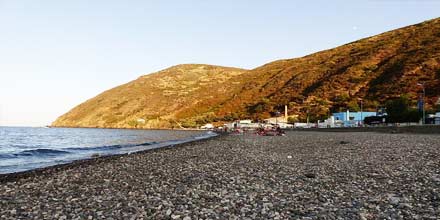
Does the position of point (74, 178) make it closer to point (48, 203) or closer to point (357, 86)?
point (48, 203)

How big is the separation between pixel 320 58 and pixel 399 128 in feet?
412

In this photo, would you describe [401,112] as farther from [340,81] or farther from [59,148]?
[59,148]

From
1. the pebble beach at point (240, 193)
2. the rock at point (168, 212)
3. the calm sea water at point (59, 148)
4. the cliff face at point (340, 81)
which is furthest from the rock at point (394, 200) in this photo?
the cliff face at point (340, 81)

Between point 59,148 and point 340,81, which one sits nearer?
point 59,148

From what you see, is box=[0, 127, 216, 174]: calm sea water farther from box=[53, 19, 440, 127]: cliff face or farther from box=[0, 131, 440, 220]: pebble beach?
box=[53, 19, 440, 127]: cliff face

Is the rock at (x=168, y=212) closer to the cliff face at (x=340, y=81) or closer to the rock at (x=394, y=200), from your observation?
the rock at (x=394, y=200)

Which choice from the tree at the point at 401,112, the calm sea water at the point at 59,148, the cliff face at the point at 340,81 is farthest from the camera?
the cliff face at the point at 340,81

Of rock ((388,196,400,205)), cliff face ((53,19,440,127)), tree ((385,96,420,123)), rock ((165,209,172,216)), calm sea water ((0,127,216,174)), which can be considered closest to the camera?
rock ((165,209,172,216))

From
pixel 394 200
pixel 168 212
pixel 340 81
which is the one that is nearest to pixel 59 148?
pixel 168 212

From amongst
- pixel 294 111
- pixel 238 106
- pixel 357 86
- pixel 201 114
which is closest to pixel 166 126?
pixel 201 114

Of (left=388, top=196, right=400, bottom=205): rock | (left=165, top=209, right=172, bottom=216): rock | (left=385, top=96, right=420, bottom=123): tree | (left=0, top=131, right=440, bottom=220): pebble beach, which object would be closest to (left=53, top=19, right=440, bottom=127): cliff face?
(left=385, top=96, right=420, bottom=123): tree

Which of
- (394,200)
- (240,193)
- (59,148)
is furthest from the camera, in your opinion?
(59,148)

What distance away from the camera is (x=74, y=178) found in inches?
664

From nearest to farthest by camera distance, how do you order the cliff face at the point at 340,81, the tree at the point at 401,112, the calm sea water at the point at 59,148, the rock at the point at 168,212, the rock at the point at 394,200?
the rock at the point at 168,212 → the rock at the point at 394,200 → the calm sea water at the point at 59,148 → the tree at the point at 401,112 → the cliff face at the point at 340,81
